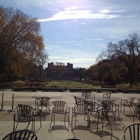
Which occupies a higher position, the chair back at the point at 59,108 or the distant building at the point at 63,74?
the distant building at the point at 63,74

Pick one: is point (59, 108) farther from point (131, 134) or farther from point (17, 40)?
point (17, 40)

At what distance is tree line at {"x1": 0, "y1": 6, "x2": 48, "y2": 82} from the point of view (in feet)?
109

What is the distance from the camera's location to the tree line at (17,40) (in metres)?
33.2

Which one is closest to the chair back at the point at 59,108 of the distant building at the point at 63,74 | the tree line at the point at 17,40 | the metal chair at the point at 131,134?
the metal chair at the point at 131,134

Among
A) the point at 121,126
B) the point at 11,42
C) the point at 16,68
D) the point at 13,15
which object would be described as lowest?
the point at 121,126

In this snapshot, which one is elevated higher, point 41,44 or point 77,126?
point 41,44

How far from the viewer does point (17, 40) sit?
35125 mm

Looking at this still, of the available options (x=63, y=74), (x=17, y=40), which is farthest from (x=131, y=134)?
(x=63, y=74)

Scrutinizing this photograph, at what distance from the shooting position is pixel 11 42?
3397 cm

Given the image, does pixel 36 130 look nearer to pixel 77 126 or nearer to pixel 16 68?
pixel 77 126

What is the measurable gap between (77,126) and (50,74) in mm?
138404

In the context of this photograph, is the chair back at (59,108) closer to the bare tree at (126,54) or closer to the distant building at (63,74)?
the bare tree at (126,54)

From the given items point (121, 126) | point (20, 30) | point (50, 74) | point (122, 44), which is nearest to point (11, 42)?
point (20, 30)

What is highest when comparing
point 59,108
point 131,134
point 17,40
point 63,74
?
point 17,40
